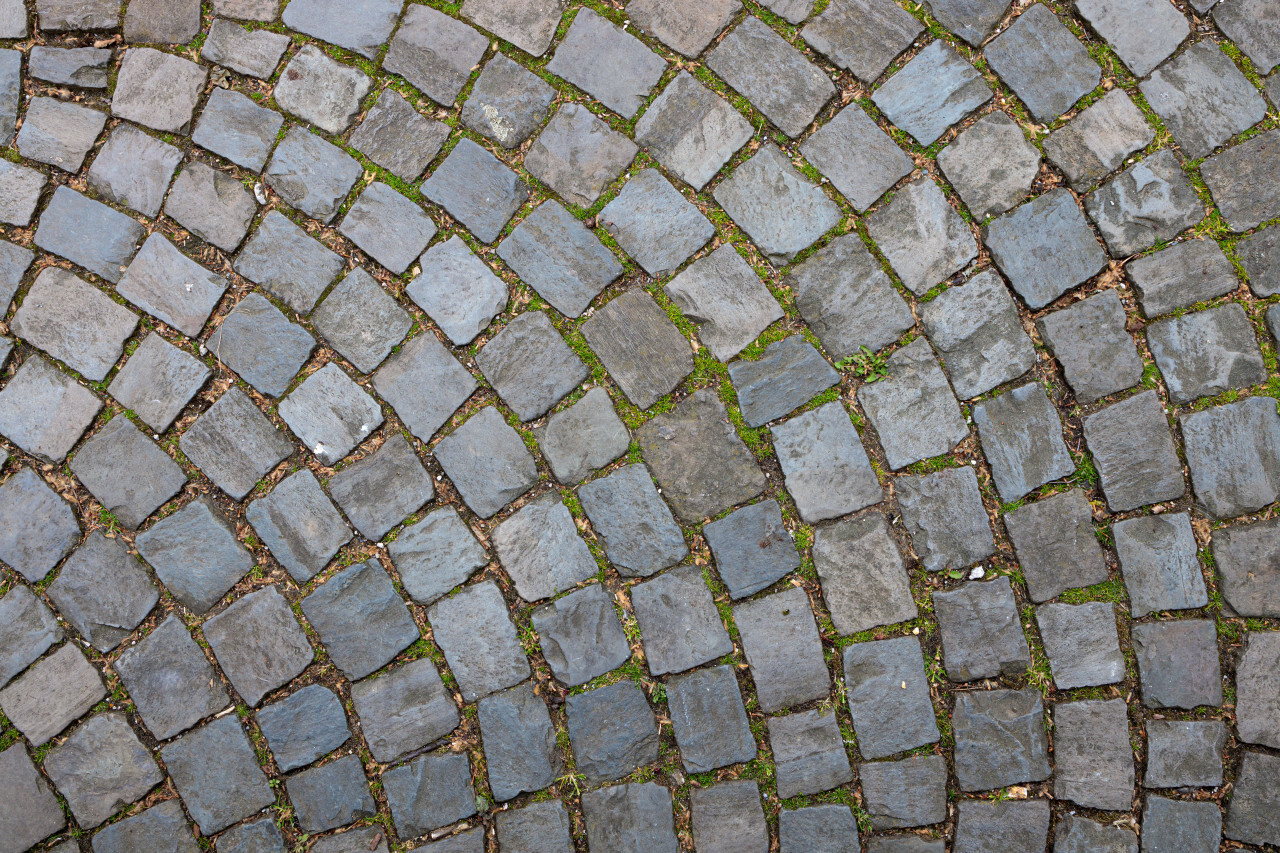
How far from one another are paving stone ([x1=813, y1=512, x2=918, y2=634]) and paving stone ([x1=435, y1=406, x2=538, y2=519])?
111cm

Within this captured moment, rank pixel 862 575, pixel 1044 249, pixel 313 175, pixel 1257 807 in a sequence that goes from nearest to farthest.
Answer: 1. pixel 1257 807
2. pixel 862 575
3. pixel 1044 249
4. pixel 313 175

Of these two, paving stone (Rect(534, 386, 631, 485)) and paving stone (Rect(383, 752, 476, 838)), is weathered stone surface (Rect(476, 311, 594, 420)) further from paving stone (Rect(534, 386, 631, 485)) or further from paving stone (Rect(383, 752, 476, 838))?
paving stone (Rect(383, 752, 476, 838))

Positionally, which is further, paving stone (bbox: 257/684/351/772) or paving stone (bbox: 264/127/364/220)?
paving stone (bbox: 264/127/364/220)

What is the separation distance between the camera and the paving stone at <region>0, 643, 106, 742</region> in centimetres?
289

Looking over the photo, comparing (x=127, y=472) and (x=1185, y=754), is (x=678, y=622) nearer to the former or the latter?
(x=1185, y=754)

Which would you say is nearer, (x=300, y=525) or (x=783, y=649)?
(x=783, y=649)

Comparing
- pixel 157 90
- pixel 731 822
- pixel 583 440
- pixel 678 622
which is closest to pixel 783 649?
pixel 678 622

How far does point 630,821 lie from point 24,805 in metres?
2.20

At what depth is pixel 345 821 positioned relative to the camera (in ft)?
9.25

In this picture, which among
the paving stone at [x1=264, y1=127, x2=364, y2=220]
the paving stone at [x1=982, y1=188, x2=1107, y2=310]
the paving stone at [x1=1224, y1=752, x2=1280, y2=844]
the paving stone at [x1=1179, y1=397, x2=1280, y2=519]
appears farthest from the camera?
the paving stone at [x1=264, y1=127, x2=364, y2=220]

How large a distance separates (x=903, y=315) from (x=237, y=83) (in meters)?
2.73

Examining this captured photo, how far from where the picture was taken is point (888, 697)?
2.79 m

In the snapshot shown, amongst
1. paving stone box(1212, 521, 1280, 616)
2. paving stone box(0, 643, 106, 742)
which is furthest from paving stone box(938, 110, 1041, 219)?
paving stone box(0, 643, 106, 742)

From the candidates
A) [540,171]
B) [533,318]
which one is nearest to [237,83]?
[540,171]
